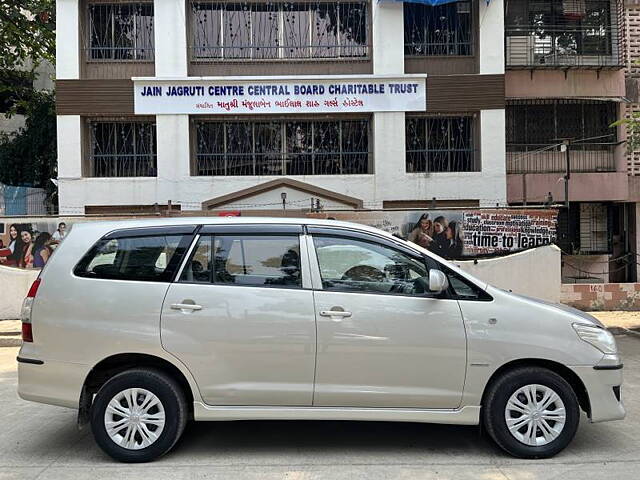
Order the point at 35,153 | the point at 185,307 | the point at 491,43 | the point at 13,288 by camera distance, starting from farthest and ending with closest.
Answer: the point at 35,153 < the point at 491,43 < the point at 13,288 < the point at 185,307

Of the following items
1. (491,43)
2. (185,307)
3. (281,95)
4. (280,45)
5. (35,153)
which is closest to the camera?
(185,307)

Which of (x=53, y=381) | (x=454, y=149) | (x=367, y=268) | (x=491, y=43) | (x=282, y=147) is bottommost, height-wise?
(x=53, y=381)

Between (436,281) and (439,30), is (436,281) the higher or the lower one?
the lower one

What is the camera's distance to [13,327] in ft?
38.8

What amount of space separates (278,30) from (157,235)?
47.1 ft

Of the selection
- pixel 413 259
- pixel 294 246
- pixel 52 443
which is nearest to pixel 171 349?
pixel 294 246

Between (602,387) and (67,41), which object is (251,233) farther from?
(67,41)

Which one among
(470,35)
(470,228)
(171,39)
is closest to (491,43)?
(470,35)

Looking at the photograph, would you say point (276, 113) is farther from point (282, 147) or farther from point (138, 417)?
point (138, 417)

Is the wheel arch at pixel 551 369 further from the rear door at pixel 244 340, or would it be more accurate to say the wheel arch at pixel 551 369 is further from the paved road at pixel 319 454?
the rear door at pixel 244 340

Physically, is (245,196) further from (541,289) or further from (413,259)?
(413,259)

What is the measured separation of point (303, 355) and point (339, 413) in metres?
0.54

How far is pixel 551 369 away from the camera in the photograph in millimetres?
4809

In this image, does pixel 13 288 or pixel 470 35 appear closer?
pixel 13 288
